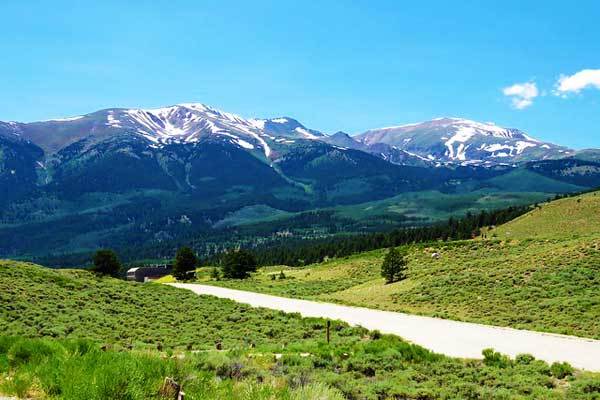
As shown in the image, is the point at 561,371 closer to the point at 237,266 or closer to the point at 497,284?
the point at 497,284

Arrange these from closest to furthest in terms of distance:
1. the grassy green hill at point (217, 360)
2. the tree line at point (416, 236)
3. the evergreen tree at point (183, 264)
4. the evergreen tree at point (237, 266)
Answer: the grassy green hill at point (217, 360) → the evergreen tree at point (237, 266) → the evergreen tree at point (183, 264) → the tree line at point (416, 236)

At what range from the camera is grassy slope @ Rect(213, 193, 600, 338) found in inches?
1415

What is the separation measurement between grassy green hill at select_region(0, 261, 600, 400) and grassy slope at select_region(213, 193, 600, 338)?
537 inches

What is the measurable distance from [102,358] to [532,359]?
1560 centimetres

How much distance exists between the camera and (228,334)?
29.5 m

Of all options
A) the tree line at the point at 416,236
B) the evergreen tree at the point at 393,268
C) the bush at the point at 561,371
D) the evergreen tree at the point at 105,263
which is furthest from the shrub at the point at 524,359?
the tree line at the point at 416,236

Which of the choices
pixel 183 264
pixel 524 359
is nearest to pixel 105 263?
pixel 183 264

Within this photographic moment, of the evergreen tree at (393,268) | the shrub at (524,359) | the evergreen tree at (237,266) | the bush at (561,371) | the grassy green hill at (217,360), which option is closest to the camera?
the grassy green hill at (217,360)

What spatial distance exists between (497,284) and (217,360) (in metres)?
37.9

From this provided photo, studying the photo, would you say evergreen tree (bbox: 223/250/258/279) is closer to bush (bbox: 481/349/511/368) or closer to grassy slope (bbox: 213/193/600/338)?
grassy slope (bbox: 213/193/600/338)

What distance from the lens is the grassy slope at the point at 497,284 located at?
118 feet

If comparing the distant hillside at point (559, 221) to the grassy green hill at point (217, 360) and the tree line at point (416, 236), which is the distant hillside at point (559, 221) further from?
the grassy green hill at point (217, 360)

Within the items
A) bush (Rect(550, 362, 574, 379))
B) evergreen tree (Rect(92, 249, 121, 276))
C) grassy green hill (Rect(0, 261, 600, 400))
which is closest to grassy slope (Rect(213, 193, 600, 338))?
bush (Rect(550, 362, 574, 379))

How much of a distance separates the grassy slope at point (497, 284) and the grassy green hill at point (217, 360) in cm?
1364
